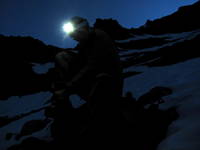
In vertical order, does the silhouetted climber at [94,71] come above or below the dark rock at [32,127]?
above

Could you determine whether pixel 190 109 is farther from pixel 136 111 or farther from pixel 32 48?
pixel 32 48

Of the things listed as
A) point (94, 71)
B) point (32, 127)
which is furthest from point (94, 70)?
point (32, 127)

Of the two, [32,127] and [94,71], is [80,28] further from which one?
[32,127]

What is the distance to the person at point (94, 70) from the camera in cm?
290

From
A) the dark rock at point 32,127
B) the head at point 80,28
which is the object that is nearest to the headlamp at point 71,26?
the head at point 80,28

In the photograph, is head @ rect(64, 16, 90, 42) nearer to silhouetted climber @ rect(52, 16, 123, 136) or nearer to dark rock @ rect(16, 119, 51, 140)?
silhouetted climber @ rect(52, 16, 123, 136)

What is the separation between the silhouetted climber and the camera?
2.89 meters

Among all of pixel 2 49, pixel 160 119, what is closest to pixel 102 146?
pixel 160 119

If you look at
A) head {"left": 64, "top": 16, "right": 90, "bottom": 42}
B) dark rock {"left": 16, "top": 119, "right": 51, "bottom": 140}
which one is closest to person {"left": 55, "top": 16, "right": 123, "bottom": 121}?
head {"left": 64, "top": 16, "right": 90, "bottom": 42}

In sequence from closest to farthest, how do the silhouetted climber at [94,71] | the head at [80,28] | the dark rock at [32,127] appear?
the silhouetted climber at [94,71], the head at [80,28], the dark rock at [32,127]

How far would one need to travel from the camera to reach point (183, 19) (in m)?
61.9

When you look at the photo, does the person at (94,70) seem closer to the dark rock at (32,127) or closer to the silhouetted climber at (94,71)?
the silhouetted climber at (94,71)

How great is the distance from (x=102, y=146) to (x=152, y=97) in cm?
270

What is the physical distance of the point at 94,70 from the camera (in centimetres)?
293
